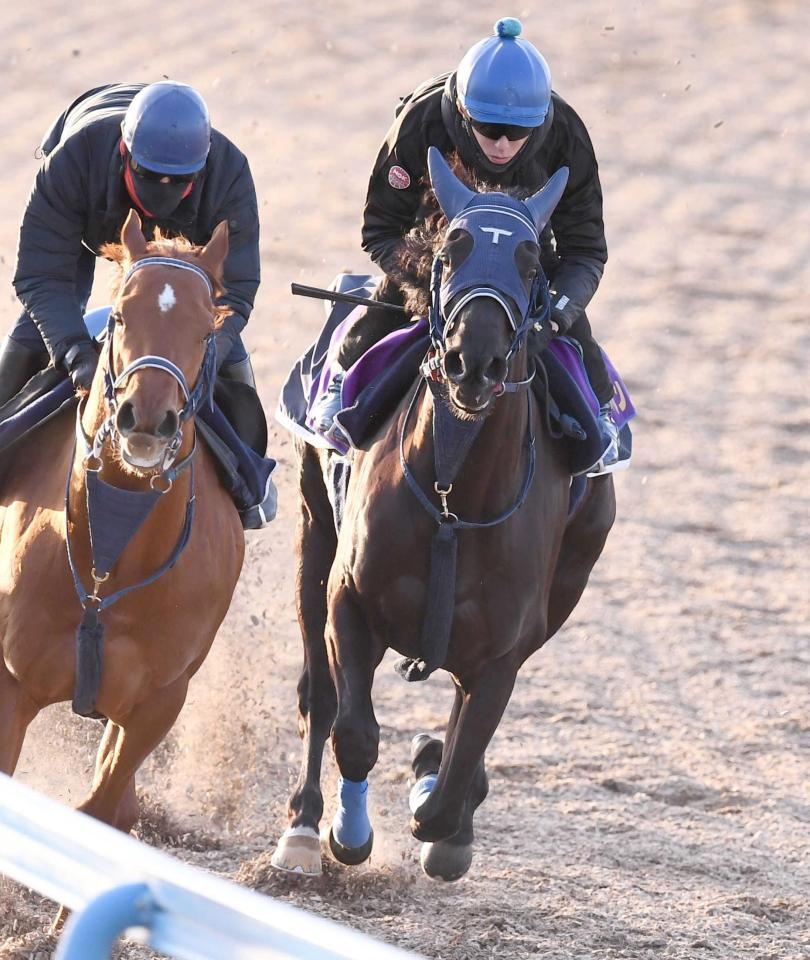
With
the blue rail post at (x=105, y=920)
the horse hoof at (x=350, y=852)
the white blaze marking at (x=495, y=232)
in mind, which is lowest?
the horse hoof at (x=350, y=852)

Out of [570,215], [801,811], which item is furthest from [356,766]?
[801,811]

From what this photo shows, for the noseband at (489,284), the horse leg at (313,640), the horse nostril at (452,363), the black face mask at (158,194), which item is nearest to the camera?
the horse nostril at (452,363)

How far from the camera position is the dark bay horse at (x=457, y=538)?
4621mm

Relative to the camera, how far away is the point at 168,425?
3.87 meters

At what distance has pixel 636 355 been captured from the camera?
11.5 m

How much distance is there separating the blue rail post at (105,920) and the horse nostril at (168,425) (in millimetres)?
1412

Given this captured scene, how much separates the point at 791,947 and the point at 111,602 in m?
2.43

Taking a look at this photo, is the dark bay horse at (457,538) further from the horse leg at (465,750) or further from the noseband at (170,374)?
the noseband at (170,374)

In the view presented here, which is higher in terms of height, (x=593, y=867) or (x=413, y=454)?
(x=413, y=454)

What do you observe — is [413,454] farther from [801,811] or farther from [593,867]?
[801,811]

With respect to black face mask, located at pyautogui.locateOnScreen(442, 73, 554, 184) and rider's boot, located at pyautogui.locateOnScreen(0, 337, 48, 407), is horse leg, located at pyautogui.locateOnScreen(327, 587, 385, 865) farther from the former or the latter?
black face mask, located at pyautogui.locateOnScreen(442, 73, 554, 184)

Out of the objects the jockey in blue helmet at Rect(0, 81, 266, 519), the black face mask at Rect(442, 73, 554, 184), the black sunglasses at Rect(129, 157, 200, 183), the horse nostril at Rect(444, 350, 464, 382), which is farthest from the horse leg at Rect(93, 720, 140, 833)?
the black face mask at Rect(442, 73, 554, 184)

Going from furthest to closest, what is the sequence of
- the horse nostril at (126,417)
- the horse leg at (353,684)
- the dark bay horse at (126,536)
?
the horse leg at (353,684), the dark bay horse at (126,536), the horse nostril at (126,417)

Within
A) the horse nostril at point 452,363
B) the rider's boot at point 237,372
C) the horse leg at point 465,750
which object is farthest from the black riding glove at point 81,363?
the horse leg at point 465,750
